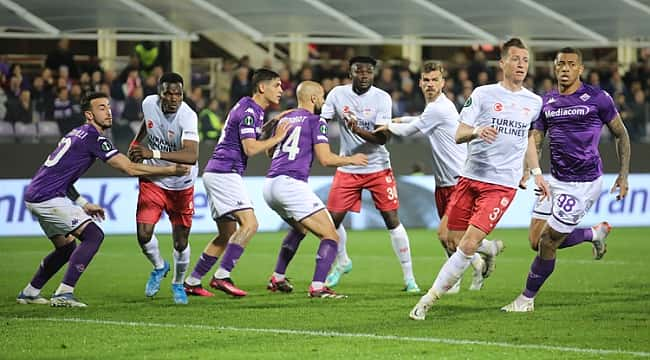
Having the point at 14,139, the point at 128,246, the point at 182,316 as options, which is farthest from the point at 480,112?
the point at 14,139

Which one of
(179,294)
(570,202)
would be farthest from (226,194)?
(570,202)

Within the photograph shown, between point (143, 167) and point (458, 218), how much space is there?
9.15 feet

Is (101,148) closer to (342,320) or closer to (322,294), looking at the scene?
(322,294)

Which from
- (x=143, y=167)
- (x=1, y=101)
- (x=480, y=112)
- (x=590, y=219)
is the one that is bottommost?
(x=590, y=219)

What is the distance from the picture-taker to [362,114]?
13.0 m

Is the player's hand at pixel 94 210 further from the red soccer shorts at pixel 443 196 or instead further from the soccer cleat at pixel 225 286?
the red soccer shorts at pixel 443 196

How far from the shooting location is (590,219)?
23.2 meters

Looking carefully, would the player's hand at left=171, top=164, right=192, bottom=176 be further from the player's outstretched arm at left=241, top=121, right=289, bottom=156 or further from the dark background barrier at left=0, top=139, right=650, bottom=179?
the dark background barrier at left=0, top=139, right=650, bottom=179

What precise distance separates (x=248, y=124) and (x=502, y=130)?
8.22 feet

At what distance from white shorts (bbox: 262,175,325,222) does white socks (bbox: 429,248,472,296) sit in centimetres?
201

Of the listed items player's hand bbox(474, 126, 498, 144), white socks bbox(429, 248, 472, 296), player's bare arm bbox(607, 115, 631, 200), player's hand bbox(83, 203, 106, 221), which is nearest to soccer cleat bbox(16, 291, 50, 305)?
player's hand bbox(83, 203, 106, 221)

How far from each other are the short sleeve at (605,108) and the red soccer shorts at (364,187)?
2870 millimetres

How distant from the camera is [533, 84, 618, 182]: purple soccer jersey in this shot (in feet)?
35.6

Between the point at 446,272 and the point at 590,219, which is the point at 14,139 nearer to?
the point at 590,219
